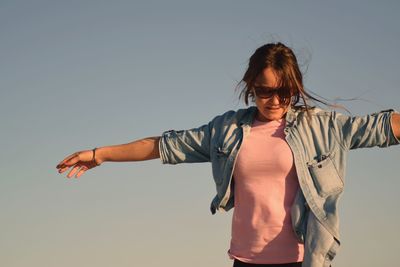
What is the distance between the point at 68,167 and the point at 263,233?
2.21 metres

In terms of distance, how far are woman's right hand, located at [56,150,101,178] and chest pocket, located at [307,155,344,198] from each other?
231cm

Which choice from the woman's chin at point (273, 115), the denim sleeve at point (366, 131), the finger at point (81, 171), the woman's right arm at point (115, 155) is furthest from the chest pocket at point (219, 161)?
the finger at point (81, 171)

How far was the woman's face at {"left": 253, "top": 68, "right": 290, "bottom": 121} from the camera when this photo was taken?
640 cm

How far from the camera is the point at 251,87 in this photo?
6578 millimetres

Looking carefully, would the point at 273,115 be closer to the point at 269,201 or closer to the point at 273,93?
the point at 273,93

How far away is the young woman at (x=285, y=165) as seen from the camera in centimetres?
634

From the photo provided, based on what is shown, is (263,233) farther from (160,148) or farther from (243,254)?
(160,148)

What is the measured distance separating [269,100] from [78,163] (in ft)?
7.15

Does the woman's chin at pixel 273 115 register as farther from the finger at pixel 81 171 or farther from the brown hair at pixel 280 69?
the finger at pixel 81 171

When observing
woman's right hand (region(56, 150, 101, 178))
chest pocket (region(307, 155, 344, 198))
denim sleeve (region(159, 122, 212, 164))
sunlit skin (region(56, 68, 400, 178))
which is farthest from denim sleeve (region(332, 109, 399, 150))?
woman's right hand (region(56, 150, 101, 178))

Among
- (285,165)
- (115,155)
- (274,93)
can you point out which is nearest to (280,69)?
(274,93)

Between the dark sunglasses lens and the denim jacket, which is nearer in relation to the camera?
the denim jacket

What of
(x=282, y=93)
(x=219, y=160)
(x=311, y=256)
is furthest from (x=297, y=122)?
(x=311, y=256)

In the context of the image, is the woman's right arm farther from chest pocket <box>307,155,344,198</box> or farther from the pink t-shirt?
chest pocket <box>307,155,344,198</box>
